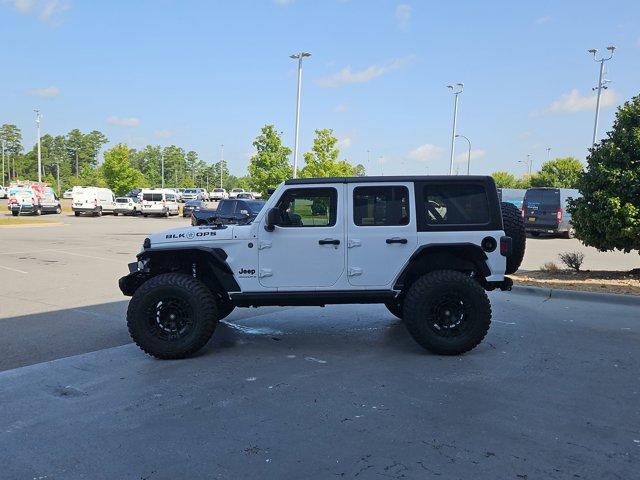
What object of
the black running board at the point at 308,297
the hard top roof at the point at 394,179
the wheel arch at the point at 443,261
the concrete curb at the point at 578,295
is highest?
the hard top roof at the point at 394,179

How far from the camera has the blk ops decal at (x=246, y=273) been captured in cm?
585

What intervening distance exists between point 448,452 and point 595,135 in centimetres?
3897

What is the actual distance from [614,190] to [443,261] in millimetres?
Answer: 5473

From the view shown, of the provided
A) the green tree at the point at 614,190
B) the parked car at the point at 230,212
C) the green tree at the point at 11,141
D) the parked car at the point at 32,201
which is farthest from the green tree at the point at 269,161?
the green tree at the point at 11,141

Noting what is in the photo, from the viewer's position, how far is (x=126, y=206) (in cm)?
4028

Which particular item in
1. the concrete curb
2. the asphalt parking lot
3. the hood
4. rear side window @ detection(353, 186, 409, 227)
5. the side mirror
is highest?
Result: rear side window @ detection(353, 186, 409, 227)

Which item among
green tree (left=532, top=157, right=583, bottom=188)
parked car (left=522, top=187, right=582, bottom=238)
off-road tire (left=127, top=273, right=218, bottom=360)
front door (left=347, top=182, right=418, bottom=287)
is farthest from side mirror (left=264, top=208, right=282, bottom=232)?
green tree (left=532, top=157, right=583, bottom=188)

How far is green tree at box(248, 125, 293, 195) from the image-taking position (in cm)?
4616

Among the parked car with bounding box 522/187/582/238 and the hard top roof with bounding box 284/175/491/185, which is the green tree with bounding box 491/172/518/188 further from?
the hard top roof with bounding box 284/175/491/185

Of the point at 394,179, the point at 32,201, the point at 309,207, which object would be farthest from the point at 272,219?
the point at 32,201

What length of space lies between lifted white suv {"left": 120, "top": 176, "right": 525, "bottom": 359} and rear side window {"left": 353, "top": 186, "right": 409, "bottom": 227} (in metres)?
0.01

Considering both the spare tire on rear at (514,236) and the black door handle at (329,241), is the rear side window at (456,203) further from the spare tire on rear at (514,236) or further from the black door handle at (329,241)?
the black door handle at (329,241)

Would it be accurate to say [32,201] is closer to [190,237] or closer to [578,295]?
[190,237]

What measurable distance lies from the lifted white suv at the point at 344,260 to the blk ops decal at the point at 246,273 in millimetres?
11
